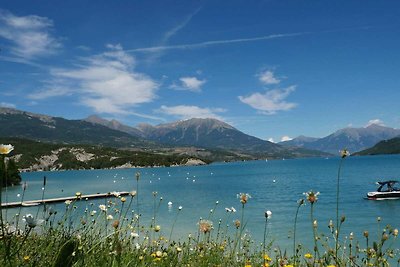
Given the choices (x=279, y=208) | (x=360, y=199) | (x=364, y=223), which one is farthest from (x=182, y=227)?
(x=360, y=199)

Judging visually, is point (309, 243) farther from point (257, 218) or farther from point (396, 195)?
point (396, 195)

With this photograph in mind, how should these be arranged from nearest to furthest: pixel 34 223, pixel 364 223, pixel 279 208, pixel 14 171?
pixel 34 223
pixel 364 223
pixel 279 208
pixel 14 171

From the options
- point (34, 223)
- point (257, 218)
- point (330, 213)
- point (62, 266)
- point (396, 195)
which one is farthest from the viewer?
point (396, 195)

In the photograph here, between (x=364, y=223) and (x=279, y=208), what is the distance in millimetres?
13175

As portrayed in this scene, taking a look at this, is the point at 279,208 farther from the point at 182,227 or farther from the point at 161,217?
the point at 182,227

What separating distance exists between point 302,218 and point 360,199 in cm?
2346

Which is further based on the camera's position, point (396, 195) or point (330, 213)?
point (396, 195)

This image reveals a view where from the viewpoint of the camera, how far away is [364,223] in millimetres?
34188

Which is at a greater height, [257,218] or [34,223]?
[34,223]

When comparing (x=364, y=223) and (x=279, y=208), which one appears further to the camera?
(x=279, y=208)

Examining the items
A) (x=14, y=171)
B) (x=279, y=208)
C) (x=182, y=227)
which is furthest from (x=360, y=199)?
(x=14, y=171)

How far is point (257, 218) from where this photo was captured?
37.4 meters

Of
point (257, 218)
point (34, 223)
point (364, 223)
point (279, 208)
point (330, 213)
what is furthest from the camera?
point (279, 208)

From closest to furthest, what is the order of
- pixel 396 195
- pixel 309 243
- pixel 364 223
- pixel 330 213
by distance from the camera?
pixel 309 243
pixel 364 223
pixel 330 213
pixel 396 195
